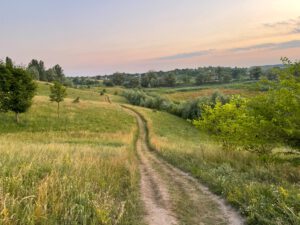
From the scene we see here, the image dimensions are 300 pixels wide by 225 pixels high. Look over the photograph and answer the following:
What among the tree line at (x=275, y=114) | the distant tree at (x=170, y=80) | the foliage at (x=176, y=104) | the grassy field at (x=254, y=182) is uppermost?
the distant tree at (x=170, y=80)

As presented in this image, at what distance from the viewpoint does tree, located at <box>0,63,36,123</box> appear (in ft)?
133

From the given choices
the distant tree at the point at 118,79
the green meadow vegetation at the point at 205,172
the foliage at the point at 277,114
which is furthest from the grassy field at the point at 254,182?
the distant tree at the point at 118,79

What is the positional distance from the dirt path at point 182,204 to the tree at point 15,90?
34354 mm

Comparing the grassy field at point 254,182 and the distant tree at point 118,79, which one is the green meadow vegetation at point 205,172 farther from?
the distant tree at point 118,79

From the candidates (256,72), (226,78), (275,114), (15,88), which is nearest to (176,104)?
(15,88)

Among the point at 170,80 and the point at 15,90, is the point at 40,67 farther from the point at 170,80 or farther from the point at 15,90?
the point at 15,90

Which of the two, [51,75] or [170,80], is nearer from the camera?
[51,75]

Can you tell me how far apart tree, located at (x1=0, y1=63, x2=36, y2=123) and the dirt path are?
3435 centimetres

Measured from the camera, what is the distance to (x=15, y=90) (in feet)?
135

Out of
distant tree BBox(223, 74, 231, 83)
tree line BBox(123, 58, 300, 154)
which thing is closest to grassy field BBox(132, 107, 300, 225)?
tree line BBox(123, 58, 300, 154)

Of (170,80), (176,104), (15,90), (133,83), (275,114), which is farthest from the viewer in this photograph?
(170,80)

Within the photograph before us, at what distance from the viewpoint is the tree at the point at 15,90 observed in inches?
1593

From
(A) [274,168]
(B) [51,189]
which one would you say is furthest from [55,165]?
(A) [274,168]

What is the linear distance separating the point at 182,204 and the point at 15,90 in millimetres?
38656
